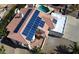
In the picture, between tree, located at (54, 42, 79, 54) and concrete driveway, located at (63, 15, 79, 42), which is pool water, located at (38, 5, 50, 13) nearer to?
concrete driveway, located at (63, 15, 79, 42)

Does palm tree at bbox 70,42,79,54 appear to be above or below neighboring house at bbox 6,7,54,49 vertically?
below

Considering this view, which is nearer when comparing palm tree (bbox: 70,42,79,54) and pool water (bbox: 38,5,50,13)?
palm tree (bbox: 70,42,79,54)

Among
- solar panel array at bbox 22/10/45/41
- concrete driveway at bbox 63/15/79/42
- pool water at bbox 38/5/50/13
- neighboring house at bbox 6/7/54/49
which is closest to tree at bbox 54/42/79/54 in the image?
concrete driveway at bbox 63/15/79/42

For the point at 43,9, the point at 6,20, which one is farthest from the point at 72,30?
the point at 6,20

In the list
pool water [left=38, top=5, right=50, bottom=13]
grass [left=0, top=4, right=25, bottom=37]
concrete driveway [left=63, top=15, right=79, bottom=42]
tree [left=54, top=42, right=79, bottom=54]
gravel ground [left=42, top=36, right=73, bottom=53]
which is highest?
pool water [left=38, top=5, right=50, bottom=13]

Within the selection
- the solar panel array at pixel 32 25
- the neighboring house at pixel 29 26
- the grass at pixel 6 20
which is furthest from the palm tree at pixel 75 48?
the grass at pixel 6 20

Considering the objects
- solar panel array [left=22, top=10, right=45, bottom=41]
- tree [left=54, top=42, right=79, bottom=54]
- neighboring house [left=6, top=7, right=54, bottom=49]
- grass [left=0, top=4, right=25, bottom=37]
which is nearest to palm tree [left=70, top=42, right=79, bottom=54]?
tree [left=54, top=42, right=79, bottom=54]

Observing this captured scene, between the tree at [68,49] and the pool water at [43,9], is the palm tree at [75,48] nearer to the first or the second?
the tree at [68,49]
